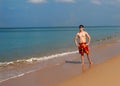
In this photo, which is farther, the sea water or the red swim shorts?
the sea water

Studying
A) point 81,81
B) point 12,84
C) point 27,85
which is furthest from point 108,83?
point 12,84

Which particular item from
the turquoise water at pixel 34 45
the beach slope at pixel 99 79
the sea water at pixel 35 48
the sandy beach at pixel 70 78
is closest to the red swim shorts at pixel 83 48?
the sandy beach at pixel 70 78

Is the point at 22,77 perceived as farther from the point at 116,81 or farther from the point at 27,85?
the point at 116,81

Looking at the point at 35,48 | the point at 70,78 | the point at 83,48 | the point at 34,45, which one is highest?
the point at 83,48

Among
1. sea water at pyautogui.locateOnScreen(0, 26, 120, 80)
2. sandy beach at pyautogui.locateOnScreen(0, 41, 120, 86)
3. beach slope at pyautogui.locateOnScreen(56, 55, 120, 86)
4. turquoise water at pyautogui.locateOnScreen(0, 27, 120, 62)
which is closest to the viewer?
beach slope at pyautogui.locateOnScreen(56, 55, 120, 86)

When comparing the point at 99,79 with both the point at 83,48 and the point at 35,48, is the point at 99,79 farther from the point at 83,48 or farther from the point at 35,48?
the point at 35,48

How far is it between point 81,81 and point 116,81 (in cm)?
97

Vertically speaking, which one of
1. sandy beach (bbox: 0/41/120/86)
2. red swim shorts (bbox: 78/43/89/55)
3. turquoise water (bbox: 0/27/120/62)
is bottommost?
turquoise water (bbox: 0/27/120/62)

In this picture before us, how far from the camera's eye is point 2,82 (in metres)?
9.95

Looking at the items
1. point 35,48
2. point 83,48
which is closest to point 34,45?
point 35,48

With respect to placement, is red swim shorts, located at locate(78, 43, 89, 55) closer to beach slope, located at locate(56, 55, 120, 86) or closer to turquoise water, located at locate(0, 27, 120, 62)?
beach slope, located at locate(56, 55, 120, 86)

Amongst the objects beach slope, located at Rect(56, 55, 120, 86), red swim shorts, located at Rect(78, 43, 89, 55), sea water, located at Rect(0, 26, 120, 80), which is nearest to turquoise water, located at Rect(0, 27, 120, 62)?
sea water, located at Rect(0, 26, 120, 80)

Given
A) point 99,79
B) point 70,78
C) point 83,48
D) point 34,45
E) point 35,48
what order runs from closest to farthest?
point 99,79
point 70,78
point 83,48
point 35,48
point 34,45

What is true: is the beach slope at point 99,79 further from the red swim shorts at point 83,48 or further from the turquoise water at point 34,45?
the turquoise water at point 34,45
